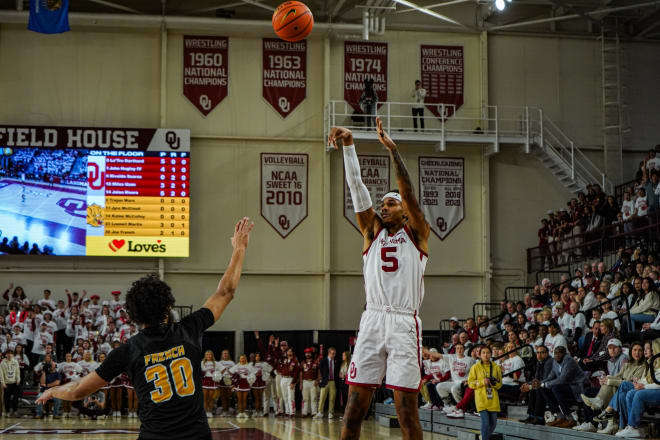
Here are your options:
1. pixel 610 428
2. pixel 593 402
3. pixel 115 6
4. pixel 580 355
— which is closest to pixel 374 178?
pixel 115 6

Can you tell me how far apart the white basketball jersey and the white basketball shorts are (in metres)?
0.11

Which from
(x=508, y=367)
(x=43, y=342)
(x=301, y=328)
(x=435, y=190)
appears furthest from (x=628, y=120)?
(x=43, y=342)

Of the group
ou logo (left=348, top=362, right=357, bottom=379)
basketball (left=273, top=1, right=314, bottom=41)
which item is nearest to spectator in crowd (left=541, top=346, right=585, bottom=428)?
basketball (left=273, top=1, right=314, bottom=41)

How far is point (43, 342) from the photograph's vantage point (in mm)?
22234

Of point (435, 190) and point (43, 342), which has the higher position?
point (435, 190)

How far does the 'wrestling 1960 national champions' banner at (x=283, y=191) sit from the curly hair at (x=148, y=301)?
20.7 m

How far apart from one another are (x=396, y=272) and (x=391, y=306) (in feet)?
0.89

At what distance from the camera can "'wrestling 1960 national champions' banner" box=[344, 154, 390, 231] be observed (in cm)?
2544

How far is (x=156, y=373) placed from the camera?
14.4 ft

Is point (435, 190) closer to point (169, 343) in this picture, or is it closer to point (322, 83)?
point (322, 83)

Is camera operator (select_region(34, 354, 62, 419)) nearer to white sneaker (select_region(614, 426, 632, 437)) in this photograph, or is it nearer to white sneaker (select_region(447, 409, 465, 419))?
white sneaker (select_region(447, 409, 465, 419))

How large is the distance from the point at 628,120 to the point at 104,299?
16.7m

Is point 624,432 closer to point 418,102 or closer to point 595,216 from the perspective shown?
point 595,216

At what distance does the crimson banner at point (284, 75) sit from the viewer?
25.6 metres
